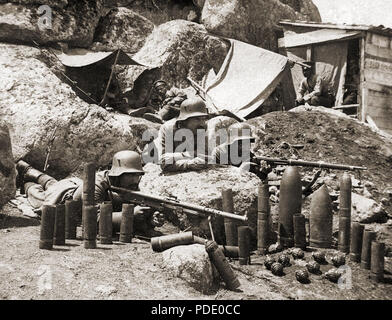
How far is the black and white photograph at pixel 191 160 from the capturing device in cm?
482

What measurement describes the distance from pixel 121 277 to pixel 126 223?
4.11ft

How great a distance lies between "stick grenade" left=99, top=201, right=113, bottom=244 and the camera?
541 cm

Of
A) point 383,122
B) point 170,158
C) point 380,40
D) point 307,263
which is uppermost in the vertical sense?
point 380,40

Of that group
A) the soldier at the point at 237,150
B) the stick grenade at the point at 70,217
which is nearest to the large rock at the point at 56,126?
the soldier at the point at 237,150

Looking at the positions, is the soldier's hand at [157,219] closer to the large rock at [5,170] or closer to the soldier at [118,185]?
the soldier at [118,185]

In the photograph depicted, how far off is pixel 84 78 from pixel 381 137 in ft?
26.6

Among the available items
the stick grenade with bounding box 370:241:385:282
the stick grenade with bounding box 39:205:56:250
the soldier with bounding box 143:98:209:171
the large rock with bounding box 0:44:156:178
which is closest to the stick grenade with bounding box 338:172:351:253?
the stick grenade with bounding box 370:241:385:282

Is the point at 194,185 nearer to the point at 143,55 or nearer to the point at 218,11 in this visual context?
the point at 143,55

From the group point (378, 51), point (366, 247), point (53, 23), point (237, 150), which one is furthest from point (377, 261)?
point (378, 51)

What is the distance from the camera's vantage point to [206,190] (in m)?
6.55

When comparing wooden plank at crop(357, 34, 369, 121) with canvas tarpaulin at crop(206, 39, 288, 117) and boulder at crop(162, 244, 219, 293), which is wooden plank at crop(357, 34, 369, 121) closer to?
canvas tarpaulin at crop(206, 39, 288, 117)

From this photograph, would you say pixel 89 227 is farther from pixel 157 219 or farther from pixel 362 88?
pixel 362 88

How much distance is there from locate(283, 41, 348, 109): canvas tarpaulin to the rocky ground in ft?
33.3
